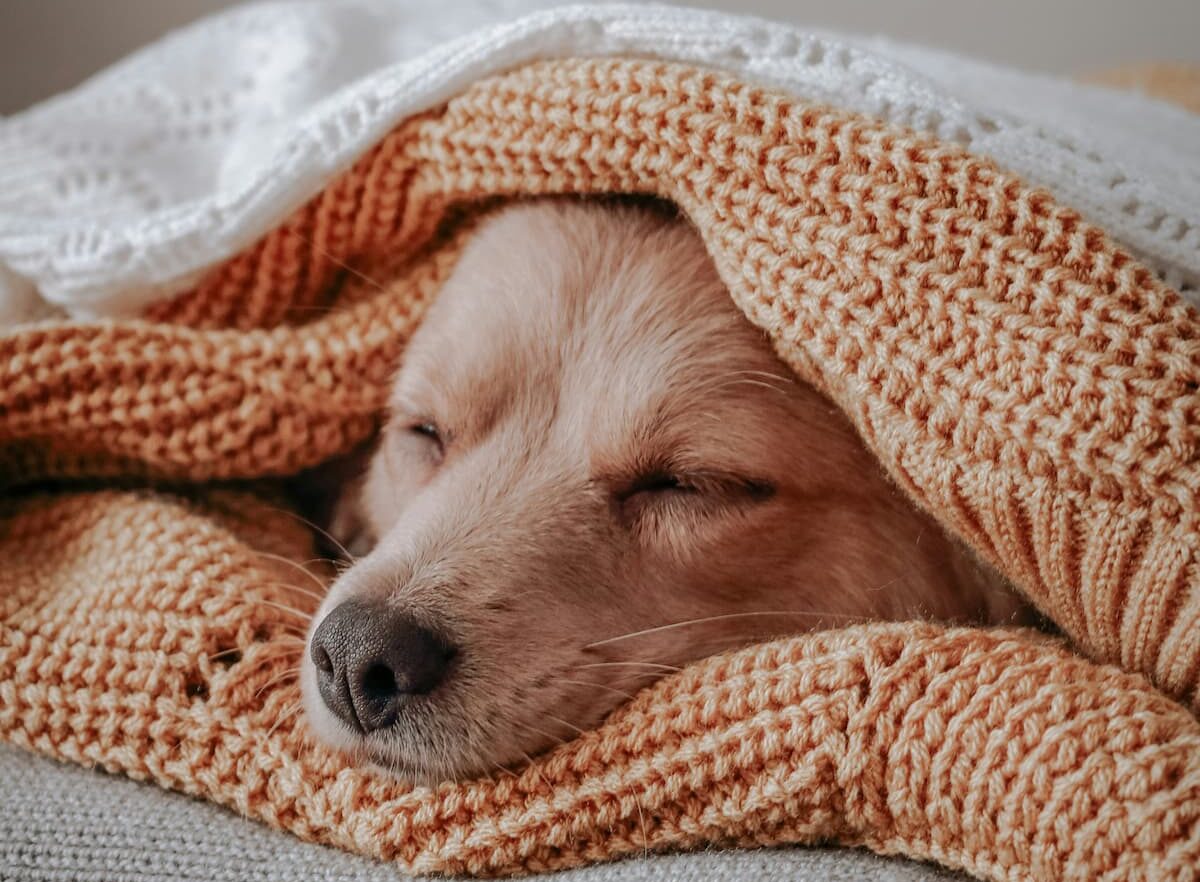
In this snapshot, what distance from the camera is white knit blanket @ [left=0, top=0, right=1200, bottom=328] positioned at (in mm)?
1155

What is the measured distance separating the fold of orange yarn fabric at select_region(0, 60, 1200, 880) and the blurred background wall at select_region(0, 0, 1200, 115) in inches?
74.8

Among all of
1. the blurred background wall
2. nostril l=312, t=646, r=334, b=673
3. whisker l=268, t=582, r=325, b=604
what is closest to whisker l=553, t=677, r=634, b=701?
nostril l=312, t=646, r=334, b=673

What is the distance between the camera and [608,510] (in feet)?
4.09

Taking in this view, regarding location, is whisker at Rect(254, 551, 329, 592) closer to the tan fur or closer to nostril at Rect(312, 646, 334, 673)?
the tan fur

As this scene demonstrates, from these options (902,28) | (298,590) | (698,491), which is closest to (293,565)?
(298,590)

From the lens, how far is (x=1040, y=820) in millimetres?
823

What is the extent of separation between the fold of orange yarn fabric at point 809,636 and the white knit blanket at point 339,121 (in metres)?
0.06

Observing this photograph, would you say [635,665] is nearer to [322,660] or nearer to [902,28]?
[322,660]

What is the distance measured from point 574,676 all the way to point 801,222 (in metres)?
0.51

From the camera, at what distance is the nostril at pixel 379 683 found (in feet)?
3.51

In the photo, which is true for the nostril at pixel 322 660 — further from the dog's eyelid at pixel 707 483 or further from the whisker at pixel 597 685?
the dog's eyelid at pixel 707 483

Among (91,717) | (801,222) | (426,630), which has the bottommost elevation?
(91,717)

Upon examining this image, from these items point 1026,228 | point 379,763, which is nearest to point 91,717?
point 379,763

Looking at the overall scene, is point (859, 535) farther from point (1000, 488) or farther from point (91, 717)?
point (91, 717)
